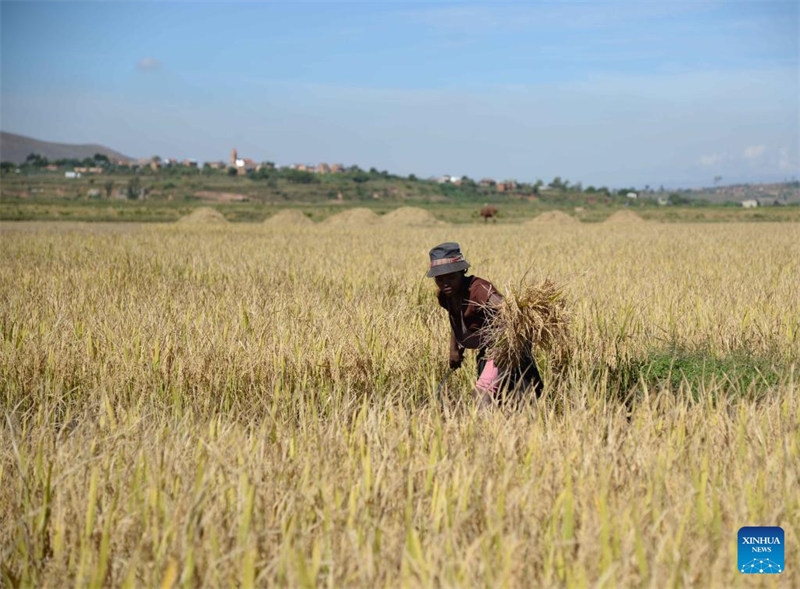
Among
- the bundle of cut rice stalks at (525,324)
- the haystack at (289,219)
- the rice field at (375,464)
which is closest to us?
the rice field at (375,464)

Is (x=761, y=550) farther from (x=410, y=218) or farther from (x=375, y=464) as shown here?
(x=410, y=218)

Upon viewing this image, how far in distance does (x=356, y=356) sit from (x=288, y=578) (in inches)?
117

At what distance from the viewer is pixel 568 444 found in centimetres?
312

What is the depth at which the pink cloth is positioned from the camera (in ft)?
13.7

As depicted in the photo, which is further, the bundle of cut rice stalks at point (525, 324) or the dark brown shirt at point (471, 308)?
the dark brown shirt at point (471, 308)

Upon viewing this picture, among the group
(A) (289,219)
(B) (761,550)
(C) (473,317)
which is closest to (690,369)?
(C) (473,317)

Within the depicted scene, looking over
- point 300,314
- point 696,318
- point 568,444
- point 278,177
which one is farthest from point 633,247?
point 278,177

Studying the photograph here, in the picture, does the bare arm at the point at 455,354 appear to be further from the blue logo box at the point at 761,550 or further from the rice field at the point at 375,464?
the blue logo box at the point at 761,550

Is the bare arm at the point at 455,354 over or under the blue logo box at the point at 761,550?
over

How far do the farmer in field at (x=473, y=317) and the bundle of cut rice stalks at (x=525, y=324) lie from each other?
54 millimetres

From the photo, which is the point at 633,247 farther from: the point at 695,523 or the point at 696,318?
the point at 695,523

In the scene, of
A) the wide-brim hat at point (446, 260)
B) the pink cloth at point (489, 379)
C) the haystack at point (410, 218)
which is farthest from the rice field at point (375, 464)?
the haystack at point (410, 218)

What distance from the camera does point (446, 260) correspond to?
13.6 feet

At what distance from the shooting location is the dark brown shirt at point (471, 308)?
431 centimetres
